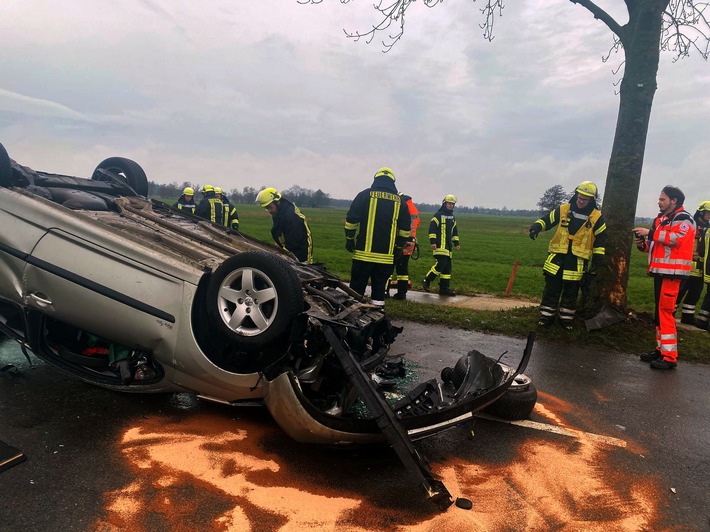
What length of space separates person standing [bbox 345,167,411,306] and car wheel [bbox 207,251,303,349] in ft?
10.9

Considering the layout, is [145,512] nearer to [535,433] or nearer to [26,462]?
[26,462]

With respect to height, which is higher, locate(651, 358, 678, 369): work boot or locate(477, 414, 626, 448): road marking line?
locate(651, 358, 678, 369): work boot

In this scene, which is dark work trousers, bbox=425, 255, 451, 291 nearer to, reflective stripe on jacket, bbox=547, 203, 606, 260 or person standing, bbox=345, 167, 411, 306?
reflective stripe on jacket, bbox=547, 203, 606, 260

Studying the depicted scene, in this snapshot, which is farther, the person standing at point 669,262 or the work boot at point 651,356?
the work boot at point 651,356

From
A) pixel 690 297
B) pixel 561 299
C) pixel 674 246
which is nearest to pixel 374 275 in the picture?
pixel 561 299

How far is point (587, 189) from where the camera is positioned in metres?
6.61

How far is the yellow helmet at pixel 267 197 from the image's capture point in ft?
23.1

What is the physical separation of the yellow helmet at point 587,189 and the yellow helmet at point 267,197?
419 centimetres

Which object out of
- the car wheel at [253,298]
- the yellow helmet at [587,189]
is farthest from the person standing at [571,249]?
the car wheel at [253,298]

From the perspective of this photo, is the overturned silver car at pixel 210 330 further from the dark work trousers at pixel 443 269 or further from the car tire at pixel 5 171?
the dark work trousers at pixel 443 269

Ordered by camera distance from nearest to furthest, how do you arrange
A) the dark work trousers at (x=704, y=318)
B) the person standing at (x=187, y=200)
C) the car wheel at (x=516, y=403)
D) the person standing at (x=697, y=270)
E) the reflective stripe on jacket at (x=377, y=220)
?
the car wheel at (x=516, y=403) → the reflective stripe on jacket at (x=377, y=220) → the dark work trousers at (x=704, y=318) → the person standing at (x=697, y=270) → the person standing at (x=187, y=200)

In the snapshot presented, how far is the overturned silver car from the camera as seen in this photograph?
2.88 metres

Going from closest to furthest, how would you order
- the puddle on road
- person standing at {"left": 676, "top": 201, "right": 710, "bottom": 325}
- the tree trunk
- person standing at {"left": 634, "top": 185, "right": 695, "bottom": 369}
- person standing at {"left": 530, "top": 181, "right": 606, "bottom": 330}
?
1. the puddle on road
2. person standing at {"left": 634, "top": 185, "right": 695, "bottom": 369}
3. person standing at {"left": 530, "top": 181, "right": 606, "bottom": 330}
4. the tree trunk
5. person standing at {"left": 676, "top": 201, "right": 710, "bottom": 325}

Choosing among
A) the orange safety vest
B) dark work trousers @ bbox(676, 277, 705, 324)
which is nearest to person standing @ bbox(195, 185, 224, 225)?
the orange safety vest
